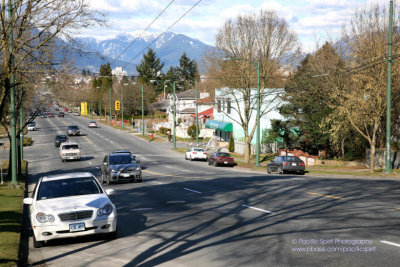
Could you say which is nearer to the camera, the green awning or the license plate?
the license plate

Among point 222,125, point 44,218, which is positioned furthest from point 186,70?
point 44,218

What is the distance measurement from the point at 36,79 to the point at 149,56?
131055mm

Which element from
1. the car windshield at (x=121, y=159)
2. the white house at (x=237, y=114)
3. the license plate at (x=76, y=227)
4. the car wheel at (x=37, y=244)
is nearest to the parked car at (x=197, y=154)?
the white house at (x=237, y=114)

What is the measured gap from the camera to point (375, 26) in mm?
32938

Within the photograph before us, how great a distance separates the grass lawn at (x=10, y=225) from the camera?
915 centimetres

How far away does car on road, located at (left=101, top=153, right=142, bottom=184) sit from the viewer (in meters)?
25.6

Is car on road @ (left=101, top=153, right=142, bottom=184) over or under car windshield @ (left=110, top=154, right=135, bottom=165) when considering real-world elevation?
under

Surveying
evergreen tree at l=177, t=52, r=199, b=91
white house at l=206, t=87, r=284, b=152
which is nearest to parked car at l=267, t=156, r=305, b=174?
white house at l=206, t=87, r=284, b=152

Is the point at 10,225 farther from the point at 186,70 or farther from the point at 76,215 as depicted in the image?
the point at 186,70

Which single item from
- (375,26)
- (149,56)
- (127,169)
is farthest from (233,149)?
(149,56)

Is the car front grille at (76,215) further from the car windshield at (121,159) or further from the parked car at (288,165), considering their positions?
the parked car at (288,165)

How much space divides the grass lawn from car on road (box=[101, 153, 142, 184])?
5.87 m

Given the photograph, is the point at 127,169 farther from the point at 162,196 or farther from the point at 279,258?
the point at 279,258

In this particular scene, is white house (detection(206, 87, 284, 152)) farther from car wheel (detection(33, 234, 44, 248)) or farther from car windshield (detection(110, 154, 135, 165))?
car wheel (detection(33, 234, 44, 248))
